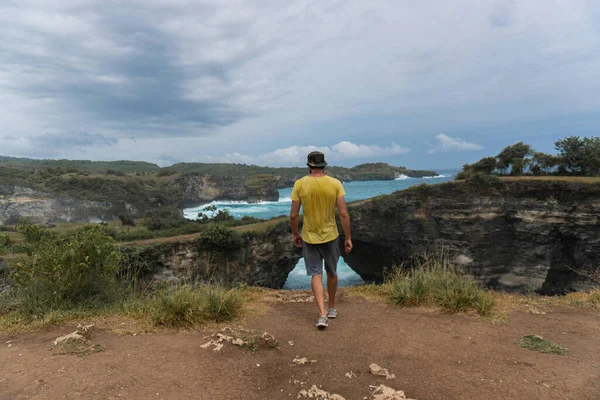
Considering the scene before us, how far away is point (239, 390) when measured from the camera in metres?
2.68

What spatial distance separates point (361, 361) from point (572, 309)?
4147 mm

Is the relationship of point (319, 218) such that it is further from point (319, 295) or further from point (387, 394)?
point (387, 394)

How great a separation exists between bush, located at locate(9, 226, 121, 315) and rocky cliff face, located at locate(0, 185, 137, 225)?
127 feet

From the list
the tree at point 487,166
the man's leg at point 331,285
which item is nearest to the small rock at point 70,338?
the man's leg at point 331,285

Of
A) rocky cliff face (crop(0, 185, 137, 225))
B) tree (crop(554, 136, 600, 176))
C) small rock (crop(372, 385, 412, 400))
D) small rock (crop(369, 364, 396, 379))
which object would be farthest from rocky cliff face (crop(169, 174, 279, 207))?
small rock (crop(372, 385, 412, 400))

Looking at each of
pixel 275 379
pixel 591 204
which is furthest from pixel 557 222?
pixel 275 379

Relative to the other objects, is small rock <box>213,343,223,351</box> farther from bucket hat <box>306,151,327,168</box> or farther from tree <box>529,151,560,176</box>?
tree <box>529,151,560,176</box>

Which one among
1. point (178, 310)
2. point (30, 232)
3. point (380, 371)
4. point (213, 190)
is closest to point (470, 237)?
point (380, 371)

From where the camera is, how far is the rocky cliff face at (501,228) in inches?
796

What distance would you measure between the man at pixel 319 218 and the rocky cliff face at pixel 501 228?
68.1 feet

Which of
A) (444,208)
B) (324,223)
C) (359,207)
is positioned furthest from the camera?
(359,207)

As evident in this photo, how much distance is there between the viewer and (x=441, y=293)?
5.01 meters

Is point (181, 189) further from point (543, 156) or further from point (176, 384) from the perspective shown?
point (176, 384)

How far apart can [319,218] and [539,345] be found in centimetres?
276
